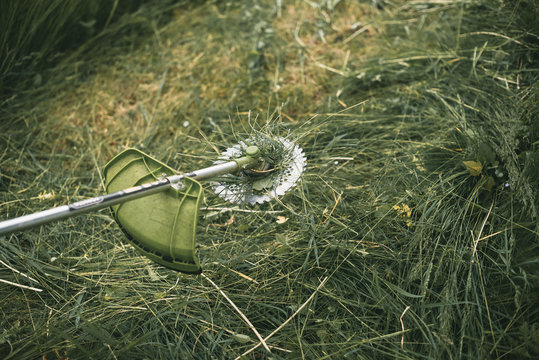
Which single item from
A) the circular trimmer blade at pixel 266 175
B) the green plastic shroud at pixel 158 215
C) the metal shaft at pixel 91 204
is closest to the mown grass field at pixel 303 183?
the circular trimmer blade at pixel 266 175

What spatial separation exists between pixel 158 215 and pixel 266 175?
574mm

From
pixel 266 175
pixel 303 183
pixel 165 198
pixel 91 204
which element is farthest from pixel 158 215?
pixel 303 183

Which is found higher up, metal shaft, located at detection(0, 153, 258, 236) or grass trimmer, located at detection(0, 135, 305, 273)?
metal shaft, located at detection(0, 153, 258, 236)

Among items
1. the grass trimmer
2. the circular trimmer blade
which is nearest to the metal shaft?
the grass trimmer

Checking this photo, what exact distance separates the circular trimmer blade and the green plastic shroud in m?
0.37

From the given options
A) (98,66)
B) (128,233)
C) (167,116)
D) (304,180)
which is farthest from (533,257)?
(98,66)

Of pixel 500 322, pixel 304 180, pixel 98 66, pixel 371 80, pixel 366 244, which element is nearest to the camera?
pixel 500 322

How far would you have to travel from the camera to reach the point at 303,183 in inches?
76.6

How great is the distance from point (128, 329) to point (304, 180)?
949 millimetres

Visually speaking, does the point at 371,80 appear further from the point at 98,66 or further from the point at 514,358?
the point at 98,66

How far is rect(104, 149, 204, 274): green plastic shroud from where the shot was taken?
1.47 meters

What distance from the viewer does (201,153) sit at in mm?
2246

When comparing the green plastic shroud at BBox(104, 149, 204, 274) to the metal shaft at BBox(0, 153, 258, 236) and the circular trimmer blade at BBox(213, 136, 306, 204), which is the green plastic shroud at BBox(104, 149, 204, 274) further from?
the circular trimmer blade at BBox(213, 136, 306, 204)

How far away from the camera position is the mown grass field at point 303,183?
60.1 inches
